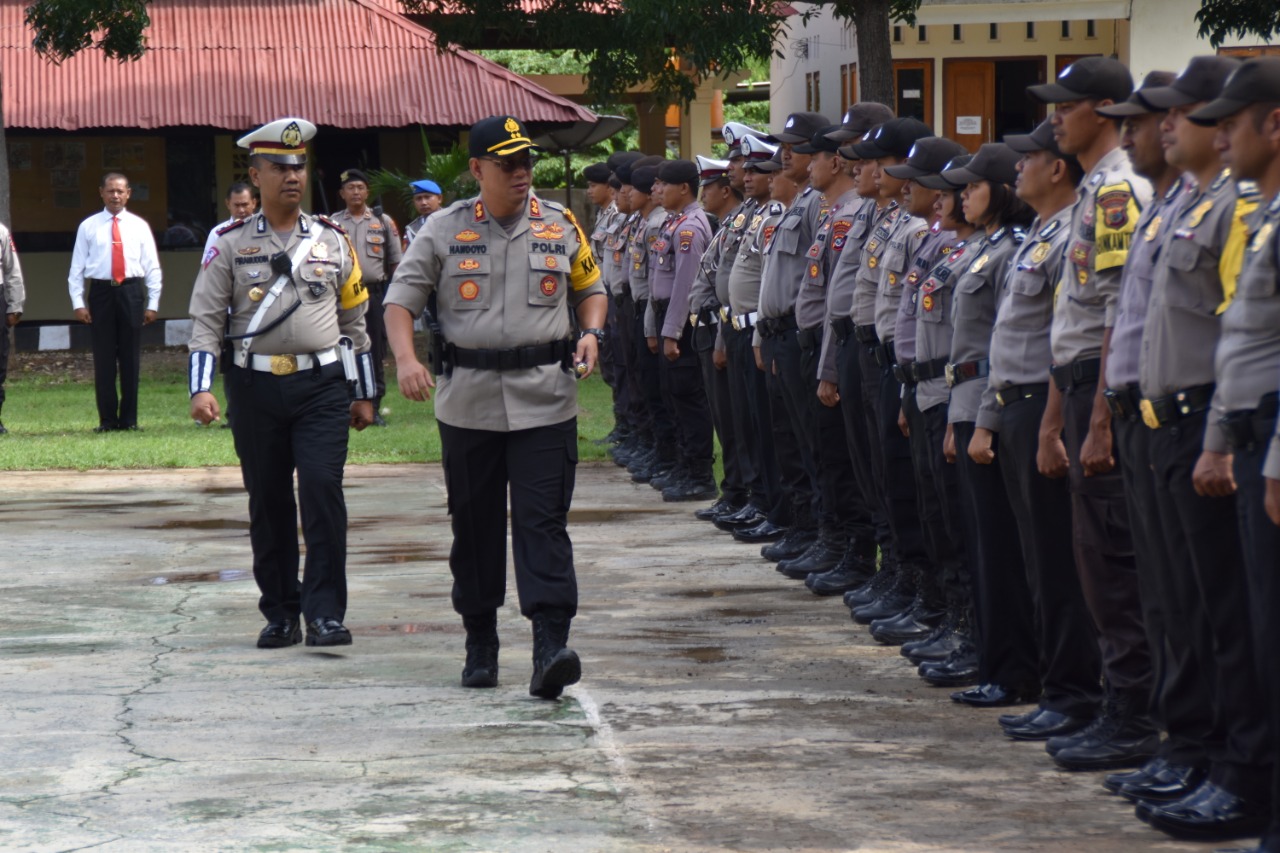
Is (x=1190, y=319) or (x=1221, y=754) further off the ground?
(x=1190, y=319)

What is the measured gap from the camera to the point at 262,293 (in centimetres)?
778

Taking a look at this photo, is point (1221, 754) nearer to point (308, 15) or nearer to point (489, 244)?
point (489, 244)

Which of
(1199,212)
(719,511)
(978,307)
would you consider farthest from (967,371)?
(719,511)

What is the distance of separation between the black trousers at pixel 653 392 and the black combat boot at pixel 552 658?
625cm

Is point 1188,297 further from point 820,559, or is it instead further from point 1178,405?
point 820,559

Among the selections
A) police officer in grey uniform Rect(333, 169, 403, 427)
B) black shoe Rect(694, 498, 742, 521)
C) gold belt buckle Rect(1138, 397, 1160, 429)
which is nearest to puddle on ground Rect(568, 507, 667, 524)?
black shoe Rect(694, 498, 742, 521)

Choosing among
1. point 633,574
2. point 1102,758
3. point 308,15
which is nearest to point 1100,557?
point 1102,758

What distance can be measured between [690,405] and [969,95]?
14.0 m

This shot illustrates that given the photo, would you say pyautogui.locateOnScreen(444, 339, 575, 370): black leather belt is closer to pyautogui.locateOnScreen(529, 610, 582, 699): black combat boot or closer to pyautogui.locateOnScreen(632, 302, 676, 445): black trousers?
pyautogui.locateOnScreen(529, 610, 582, 699): black combat boot

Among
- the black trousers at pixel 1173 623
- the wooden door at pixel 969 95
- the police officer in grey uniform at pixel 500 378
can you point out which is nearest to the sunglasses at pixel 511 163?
the police officer in grey uniform at pixel 500 378

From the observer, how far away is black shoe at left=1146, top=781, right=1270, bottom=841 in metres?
4.86

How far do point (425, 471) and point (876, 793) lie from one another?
878cm

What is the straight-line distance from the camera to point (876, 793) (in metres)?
5.39

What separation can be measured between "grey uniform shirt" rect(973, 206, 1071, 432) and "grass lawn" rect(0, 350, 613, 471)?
8538mm
